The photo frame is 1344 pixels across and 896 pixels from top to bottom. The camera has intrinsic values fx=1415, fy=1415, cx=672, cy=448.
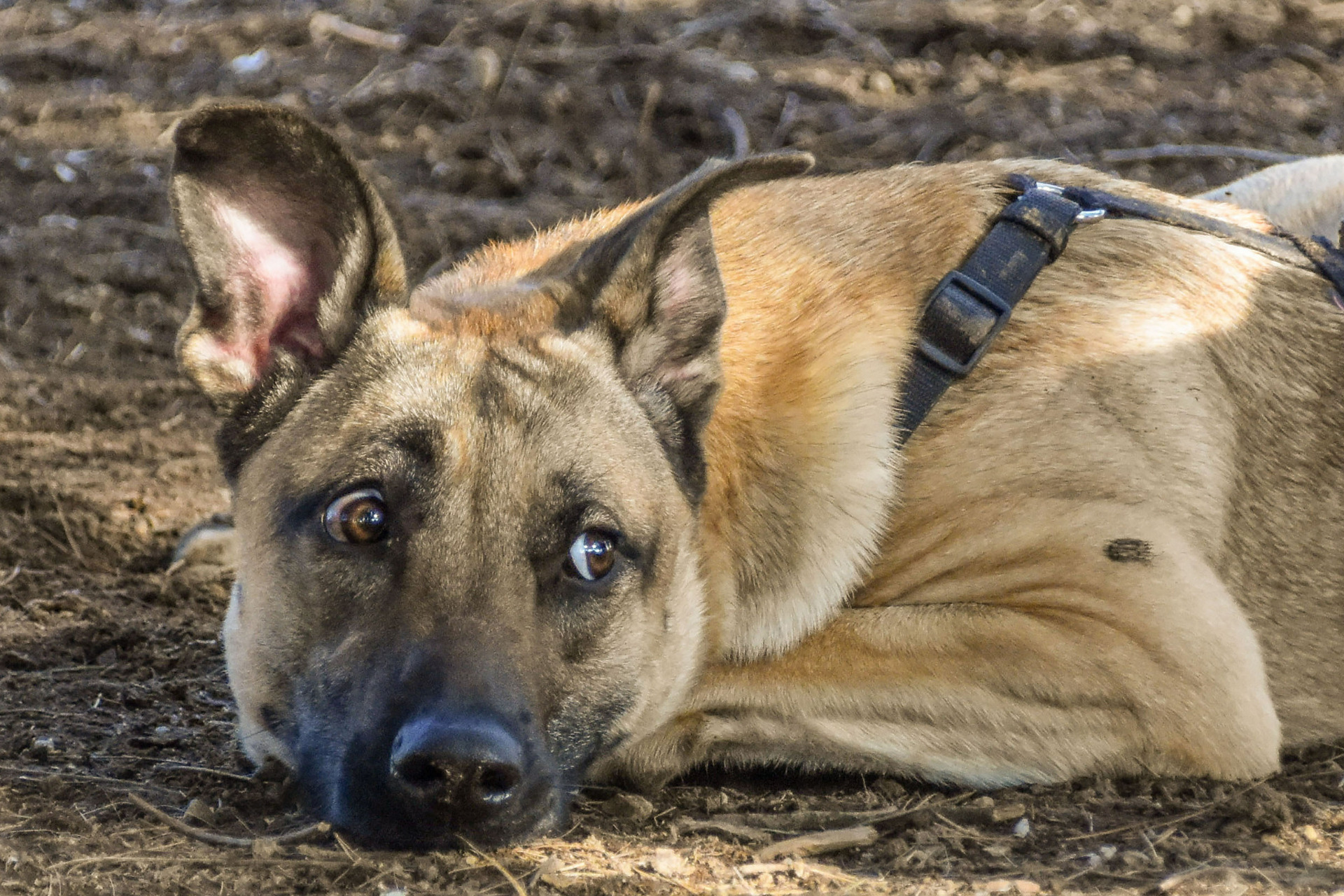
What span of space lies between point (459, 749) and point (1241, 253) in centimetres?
265

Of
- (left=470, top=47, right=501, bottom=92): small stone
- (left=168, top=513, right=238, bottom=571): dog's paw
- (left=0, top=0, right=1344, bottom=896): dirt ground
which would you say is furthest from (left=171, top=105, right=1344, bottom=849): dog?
(left=470, top=47, right=501, bottom=92): small stone

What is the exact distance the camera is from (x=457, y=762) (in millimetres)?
2586

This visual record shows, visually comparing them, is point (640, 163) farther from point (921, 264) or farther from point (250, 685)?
point (250, 685)

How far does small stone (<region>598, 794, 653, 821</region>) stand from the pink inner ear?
1.22 meters

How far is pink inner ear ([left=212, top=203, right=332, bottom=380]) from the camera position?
317 cm

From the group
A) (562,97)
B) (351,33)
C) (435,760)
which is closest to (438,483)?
(435,760)

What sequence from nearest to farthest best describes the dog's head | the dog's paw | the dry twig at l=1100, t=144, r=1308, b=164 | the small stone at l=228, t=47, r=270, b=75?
the dog's head → the dog's paw → the dry twig at l=1100, t=144, r=1308, b=164 → the small stone at l=228, t=47, r=270, b=75

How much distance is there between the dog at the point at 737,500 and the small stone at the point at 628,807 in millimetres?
85

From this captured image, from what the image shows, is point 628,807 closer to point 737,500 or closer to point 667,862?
point 667,862

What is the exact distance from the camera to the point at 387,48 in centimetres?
793

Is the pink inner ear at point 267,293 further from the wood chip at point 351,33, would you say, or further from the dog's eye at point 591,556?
the wood chip at point 351,33

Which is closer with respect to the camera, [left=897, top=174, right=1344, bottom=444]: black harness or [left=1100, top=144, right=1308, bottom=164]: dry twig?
[left=897, top=174, right=1344, bottom=444]: black harness

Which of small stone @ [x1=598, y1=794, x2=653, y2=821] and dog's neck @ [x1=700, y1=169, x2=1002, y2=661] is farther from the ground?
dog's neck @ [x1=700, y1=169, x2=1002, y2=661]

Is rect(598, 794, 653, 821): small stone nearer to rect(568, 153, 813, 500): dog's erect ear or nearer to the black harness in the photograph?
rect(568, 153, 813, 500): dog's erect ear
